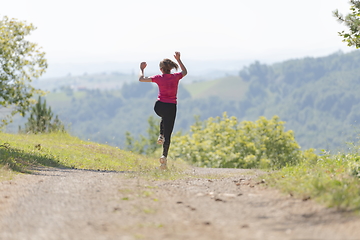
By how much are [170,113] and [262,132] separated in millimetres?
34393

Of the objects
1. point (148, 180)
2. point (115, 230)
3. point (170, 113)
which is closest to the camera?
point (115, 230)

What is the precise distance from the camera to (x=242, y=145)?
42.9m

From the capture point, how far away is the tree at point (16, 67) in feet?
56.9

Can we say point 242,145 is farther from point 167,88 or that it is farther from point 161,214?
point 161,214

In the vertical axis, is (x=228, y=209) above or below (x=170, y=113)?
below

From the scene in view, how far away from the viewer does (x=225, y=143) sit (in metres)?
44.2

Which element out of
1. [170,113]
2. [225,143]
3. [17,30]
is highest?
[17,30]

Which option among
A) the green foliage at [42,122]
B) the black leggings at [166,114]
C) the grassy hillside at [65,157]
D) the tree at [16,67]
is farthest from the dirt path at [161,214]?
the green foliage at [42,122]

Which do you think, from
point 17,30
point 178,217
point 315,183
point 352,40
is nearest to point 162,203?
point 178,217

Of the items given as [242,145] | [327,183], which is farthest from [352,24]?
[242,145]

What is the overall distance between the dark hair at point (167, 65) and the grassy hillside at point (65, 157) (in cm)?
259

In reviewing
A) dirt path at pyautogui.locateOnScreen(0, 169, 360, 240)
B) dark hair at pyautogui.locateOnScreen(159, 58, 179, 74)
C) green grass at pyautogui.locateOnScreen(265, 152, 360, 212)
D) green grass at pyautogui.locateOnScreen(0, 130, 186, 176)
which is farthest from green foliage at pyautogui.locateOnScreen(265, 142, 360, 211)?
dark hair at pyautogui.locateOnScreen(159, 58, 179, 74)

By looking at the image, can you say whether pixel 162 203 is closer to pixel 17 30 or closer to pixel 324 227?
pixel 324 227

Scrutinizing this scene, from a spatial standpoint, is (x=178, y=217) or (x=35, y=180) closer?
(x=178, y=217)
